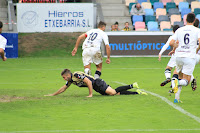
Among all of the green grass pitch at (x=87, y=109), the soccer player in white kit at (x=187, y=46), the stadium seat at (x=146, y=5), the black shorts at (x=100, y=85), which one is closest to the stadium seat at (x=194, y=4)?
the stadium seat at (x=146, y=5)

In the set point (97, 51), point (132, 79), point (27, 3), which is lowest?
point (132, 79)

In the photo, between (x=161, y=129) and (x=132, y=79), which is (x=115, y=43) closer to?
(x=132, y=79)

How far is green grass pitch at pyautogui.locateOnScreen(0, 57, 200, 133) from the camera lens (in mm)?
9109

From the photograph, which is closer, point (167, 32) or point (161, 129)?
point (161, 129)

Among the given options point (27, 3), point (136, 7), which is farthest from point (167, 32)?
point (27, 3)

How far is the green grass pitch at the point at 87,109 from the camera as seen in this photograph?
9109 mm

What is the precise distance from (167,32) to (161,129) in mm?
19966

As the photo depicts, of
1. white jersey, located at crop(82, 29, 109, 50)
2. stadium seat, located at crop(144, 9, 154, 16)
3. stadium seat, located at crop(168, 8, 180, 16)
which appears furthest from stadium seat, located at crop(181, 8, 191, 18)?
white jersey, located at crop(82, 29, 109, 50)

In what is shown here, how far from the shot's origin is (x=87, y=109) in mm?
11148

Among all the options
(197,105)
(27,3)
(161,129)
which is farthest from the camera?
(27,3)

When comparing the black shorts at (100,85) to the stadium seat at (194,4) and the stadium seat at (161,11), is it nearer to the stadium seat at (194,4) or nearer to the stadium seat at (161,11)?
the stadium seat at (161,11)

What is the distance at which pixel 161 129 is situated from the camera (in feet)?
28.9

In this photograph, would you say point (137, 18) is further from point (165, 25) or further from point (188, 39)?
point (188, 39)

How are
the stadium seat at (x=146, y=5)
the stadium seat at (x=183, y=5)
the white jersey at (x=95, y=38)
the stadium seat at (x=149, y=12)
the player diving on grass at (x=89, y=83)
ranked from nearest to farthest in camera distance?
the player diving on grass at (x=89, y=83) < the white jersey at (x=95, y=38) < the stadium seat at (x=149, y=12) < the stadium seat at (x=146, y=5) < the stadium seat at (x=183, y=5)
